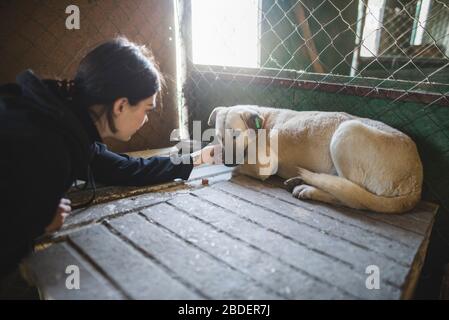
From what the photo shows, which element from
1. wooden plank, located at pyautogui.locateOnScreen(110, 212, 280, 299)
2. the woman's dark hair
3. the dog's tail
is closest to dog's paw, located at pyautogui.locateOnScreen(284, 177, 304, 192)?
the dog's tail

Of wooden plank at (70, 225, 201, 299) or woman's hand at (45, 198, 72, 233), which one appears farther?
woman's hand at (45, 198, 72, 233)

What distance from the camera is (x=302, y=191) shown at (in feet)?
9.20

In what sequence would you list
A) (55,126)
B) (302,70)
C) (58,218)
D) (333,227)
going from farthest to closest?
(302,70), (333,227), (58,218), (55,126)

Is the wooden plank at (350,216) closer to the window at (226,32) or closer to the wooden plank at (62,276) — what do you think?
the wooden plank at (62,276)

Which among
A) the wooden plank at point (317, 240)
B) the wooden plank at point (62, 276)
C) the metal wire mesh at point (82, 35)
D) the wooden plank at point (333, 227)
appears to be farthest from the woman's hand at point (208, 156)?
the wooden plank at point (62, 276)

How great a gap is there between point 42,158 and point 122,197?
118 cm

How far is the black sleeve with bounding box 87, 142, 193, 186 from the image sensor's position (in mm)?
2699

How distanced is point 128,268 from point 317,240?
123 cm

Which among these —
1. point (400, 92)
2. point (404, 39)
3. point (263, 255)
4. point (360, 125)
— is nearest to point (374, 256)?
point (263, 255)

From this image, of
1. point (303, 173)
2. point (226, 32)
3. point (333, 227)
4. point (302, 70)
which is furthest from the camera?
point (226, 32)

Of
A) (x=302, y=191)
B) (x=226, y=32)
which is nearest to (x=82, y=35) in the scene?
(x=226, y=32)

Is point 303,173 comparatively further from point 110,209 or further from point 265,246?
point 110,209

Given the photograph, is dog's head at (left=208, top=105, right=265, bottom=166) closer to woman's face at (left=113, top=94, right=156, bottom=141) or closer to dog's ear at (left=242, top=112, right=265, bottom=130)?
dog's ear at (left=242, top=112, right=265, bottom=130)
